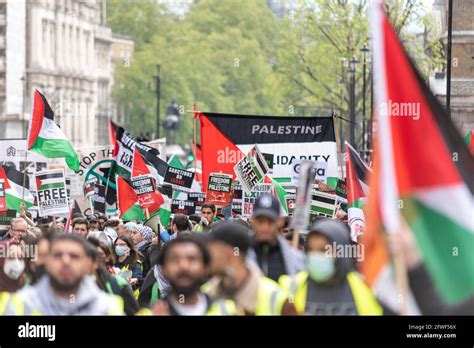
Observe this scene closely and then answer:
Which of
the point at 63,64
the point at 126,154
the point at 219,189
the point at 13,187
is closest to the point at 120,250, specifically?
the point at 219,189

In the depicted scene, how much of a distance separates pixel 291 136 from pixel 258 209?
1285 centimetres

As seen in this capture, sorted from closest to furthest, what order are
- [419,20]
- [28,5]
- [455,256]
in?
[455,256], [419,20], [28,5]

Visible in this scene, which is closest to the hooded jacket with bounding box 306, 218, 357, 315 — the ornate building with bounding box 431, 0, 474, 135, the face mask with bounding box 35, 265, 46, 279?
the face mask with bounding box 35, 265, 46, 279

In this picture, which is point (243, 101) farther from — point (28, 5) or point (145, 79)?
point (28, 5)

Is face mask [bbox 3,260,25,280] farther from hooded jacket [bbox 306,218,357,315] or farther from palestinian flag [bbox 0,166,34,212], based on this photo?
palestinian flag [bbox 0,166,34,212]

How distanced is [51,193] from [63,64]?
284ft

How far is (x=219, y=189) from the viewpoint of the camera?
68.0 ft

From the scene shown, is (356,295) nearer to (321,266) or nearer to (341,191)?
(321,266)

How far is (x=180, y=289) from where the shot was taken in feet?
29.5

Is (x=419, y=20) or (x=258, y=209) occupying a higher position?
(x=419, y=20)

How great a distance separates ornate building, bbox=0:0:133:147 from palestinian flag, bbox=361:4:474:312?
76.8 metres
